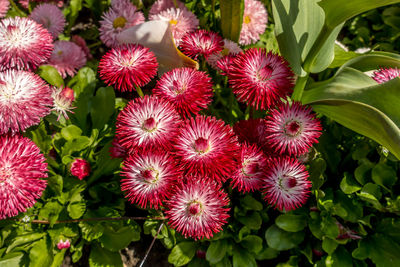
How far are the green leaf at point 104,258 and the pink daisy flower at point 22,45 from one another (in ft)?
2.65

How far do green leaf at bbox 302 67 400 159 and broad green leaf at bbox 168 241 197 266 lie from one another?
752mm

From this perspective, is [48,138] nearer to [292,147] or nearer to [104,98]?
[104,98]

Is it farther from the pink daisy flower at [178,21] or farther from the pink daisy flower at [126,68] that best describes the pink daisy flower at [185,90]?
the pink daisy flower at [178,21]

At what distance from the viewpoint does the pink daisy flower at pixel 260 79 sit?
46.1 inches

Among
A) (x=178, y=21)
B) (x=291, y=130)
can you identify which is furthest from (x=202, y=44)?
(x=291, y=130)

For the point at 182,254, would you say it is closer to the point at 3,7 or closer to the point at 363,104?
the point at 363,104

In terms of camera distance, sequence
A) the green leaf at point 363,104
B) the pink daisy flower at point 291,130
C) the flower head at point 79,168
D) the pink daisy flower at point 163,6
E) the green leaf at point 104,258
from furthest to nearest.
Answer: the pink daisy flower at point 163,6 < the green leaf at point 104,258 < the flower head at point 79,168 < the pink daisy flower at point 291,130 < the green leaf at point 363,104

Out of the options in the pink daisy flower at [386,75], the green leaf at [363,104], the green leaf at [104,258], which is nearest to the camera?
the green leaf at [363,104]

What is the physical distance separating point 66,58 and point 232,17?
0.83 meters

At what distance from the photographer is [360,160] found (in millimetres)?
1443

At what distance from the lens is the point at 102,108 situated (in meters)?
1.66

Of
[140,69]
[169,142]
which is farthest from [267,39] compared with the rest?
[169,142]

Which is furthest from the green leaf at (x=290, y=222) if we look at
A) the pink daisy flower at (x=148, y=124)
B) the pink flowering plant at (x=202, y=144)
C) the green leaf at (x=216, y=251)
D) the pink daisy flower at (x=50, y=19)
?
Answer: the pink daisy flower at (x=50, y=19)

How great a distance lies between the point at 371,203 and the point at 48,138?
132cm
